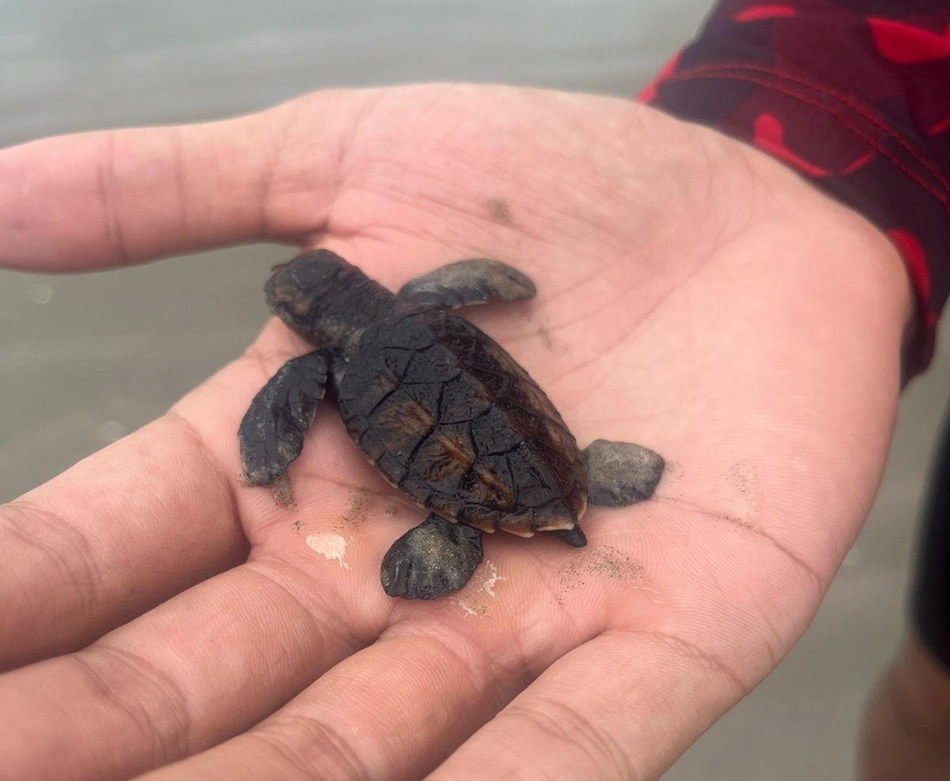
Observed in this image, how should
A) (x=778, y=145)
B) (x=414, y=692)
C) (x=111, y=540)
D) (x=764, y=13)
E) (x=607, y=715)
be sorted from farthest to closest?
(x=764, y=13), (x=778, y=145), (x=111, y=540), (x=414, y=692), (x=607, y=715)

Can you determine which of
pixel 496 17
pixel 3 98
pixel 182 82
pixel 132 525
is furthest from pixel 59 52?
pixel 132 525

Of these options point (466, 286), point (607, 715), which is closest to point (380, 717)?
point (607, 715)

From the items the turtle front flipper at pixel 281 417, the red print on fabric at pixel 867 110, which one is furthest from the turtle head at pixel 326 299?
the red print on fabric at pixel 867 110

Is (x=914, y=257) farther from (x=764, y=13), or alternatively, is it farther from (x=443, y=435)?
(x=443, y=435)

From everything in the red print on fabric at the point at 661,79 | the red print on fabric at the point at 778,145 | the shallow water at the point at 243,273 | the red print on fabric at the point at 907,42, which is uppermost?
the red print on fabric at the point at 907,42

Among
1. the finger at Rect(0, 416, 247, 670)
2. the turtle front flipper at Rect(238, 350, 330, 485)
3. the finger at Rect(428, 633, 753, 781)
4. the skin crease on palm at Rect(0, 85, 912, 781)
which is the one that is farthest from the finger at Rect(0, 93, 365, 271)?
the finger at Rect(428, 633, 753, 781)

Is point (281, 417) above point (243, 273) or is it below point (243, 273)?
above

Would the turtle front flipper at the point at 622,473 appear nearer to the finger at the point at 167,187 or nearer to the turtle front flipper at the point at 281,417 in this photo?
the turtle front flipper at the point at 281,417
